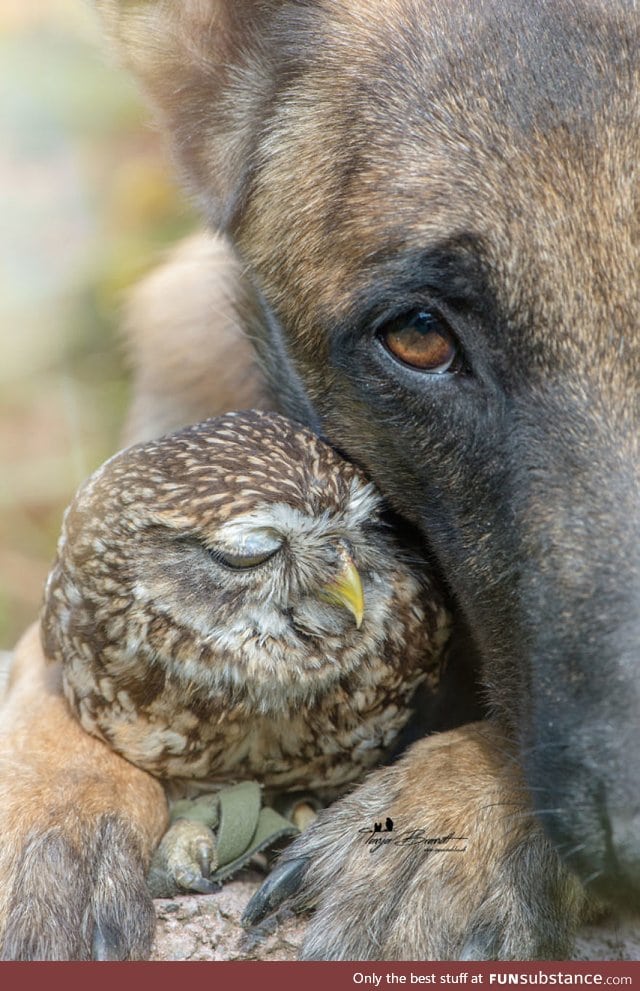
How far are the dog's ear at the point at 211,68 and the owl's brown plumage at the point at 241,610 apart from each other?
893mm

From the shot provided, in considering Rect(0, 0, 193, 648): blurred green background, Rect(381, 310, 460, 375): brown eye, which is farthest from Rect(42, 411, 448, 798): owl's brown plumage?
Rect(0, 0, 193, 648): blurred green background

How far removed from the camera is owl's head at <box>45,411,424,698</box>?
322 centimetres

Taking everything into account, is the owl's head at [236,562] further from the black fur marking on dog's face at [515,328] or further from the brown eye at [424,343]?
the brown eye at [424,343]

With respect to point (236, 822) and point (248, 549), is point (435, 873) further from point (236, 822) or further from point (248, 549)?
point (248, 549)

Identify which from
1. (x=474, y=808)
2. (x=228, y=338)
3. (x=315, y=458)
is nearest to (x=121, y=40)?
(x=228, y=338)

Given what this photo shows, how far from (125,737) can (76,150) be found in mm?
5291

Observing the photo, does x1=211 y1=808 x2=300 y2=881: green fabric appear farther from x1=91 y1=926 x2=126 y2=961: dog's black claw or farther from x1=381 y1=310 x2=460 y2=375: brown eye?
x1=381 y1=310 x2=460 y2=375: brown eye

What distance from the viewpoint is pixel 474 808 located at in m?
3.26

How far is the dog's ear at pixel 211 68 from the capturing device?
12.8ft

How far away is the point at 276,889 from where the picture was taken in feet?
10.8

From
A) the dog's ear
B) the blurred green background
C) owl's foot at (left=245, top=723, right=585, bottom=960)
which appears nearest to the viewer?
owl's foot at (left=245, top=723, right=585, bottom=960)

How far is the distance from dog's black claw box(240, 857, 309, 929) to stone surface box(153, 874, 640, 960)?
0.04 metres

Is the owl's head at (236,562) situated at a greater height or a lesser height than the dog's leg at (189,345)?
lesser

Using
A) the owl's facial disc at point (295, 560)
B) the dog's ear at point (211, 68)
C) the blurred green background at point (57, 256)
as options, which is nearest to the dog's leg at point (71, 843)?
the owl's facial disc at point (295, 560)
